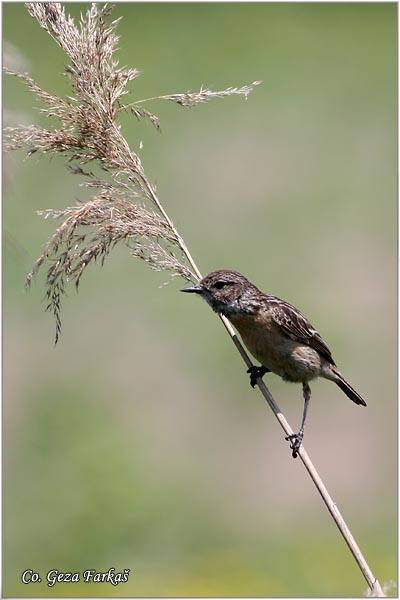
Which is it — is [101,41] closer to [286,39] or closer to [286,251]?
[286,251]

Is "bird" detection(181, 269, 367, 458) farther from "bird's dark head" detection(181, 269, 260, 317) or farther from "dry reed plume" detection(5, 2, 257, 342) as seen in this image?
"dry reed plume" detection(5, 2, 257, 342)

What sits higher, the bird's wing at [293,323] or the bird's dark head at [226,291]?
the bird's dark head at [226,291]

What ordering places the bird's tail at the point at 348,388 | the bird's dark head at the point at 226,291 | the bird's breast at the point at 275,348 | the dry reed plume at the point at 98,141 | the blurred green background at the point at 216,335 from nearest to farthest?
1. the dry reed plume at the point at 98,141
2. the bird's dark head at the point at 226,291
3. the bird's breast at the point at 275,348
4. the bird's tail at the point at 348,388
5. the blurred green background at the point at 216,335

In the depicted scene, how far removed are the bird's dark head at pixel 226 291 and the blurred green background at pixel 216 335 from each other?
42.3 inches

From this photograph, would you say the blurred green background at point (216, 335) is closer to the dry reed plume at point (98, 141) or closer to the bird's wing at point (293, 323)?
the dry reed plume at point (98, 141)

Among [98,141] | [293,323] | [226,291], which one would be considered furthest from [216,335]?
[98,141]

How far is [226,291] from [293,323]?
2.43 feet

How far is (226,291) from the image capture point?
16.7ft

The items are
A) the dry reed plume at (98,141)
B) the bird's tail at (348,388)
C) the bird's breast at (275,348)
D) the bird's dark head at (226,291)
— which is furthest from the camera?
the bird's tail at (348,388)

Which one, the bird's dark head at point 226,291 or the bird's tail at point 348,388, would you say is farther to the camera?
the bird's tail at point 348,388

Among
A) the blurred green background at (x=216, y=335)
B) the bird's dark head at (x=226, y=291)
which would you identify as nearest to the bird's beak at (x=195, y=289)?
the bird's dark head at (x=226, y=291)

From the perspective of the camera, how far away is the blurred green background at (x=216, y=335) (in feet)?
26.7

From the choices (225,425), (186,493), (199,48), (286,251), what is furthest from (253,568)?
(199,48)

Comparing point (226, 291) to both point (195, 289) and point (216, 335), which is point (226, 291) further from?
point (216, 335)
